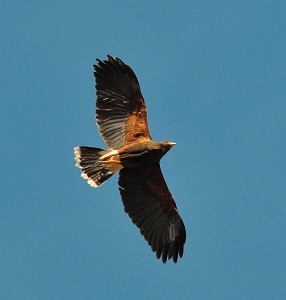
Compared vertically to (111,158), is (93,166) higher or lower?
lower

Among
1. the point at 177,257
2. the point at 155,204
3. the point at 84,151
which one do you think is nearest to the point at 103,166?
the point at 84,151

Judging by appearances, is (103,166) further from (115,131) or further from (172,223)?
(172,223)

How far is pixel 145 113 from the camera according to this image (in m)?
14.8

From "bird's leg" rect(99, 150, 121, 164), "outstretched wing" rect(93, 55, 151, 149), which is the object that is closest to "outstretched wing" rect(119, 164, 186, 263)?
"bird's leg" rect(99, 150, 121, 164)

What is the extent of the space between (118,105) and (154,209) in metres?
2.63

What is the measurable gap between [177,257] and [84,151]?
3381 mm

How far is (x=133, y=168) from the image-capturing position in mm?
14680

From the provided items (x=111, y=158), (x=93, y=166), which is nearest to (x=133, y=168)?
(x=111, y=158)

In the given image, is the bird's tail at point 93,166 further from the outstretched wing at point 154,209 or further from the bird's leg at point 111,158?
the outstretched wing at point 154,209

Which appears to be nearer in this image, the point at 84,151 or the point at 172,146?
the point at 172,146

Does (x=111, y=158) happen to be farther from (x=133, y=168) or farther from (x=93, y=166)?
(x=93, y=166)

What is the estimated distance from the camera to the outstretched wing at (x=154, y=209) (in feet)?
48.1

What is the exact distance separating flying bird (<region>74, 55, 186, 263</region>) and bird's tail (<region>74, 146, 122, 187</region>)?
2 cm

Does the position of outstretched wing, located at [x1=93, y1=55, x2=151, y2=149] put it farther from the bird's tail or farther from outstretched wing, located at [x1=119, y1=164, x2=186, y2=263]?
outstretched wing, located at [x1=119, y1=164, x2=186, y2=263]
